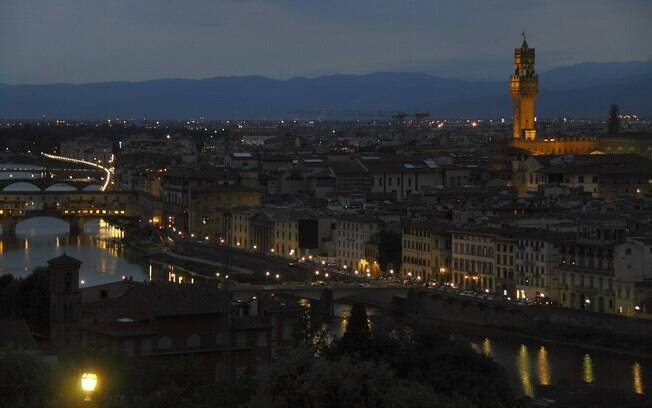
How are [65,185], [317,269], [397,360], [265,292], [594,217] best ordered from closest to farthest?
[397,360], [265,292], [594,217], [317,269], [65,185]

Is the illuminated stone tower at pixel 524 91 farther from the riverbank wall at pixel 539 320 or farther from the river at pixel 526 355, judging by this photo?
the riverbank wall at pixel 539 320

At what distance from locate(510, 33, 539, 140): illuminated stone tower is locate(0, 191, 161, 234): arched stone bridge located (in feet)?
22.0

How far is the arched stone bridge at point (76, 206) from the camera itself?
3262 cm

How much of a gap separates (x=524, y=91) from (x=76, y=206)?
8288mm

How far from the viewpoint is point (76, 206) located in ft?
113

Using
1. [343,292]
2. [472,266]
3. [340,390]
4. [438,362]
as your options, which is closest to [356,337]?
[438,362]

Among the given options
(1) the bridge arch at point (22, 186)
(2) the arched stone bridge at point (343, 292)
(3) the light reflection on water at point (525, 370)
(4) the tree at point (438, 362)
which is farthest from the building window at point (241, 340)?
(1) the bridge arch at point (22, 186)

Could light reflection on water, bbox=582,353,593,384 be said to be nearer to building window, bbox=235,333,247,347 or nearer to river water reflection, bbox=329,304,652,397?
river water reflection, bbox=329,304,652,397

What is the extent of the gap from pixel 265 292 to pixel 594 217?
4.14 meters

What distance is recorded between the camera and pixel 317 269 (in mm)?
21797

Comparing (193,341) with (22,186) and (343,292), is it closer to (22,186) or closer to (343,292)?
(343,292)

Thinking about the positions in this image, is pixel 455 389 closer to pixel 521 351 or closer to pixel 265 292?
pixel 521 351

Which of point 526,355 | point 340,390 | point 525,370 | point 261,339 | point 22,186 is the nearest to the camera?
point 340,390

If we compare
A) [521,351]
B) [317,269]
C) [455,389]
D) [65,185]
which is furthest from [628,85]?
[455,389]
